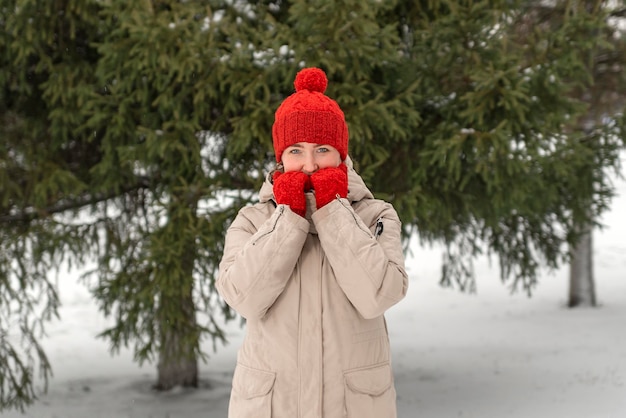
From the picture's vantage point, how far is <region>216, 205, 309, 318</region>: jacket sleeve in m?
2.35

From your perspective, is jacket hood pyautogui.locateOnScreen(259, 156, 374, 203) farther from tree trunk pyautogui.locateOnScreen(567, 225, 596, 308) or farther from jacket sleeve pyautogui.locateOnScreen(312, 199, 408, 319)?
tree trunk pyautogui.locateOnScreen(567, 225, 596, 308)

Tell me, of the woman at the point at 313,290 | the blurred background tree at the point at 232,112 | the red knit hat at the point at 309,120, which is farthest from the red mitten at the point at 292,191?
the blurred background tree at the point at 232,112

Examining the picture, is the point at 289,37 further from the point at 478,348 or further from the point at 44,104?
the point at 478,348

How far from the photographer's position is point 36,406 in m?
7.44

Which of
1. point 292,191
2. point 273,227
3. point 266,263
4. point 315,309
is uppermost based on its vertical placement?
point 292,191

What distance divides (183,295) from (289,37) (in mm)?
2140

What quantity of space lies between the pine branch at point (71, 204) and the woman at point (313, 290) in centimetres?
407

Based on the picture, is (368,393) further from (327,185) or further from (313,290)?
(327,185)

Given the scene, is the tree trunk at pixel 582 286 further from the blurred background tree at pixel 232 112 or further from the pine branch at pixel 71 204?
the pine branch at pixel 71 204

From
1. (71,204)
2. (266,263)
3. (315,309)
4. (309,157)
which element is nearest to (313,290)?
(315,309)

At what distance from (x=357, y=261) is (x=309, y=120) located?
52 centimetres

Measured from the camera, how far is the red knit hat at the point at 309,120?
2500 mm

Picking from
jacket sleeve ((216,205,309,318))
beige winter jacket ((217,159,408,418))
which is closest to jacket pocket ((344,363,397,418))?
beige winter jacket ((217,159,408,418))

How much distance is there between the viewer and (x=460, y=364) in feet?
29.7
